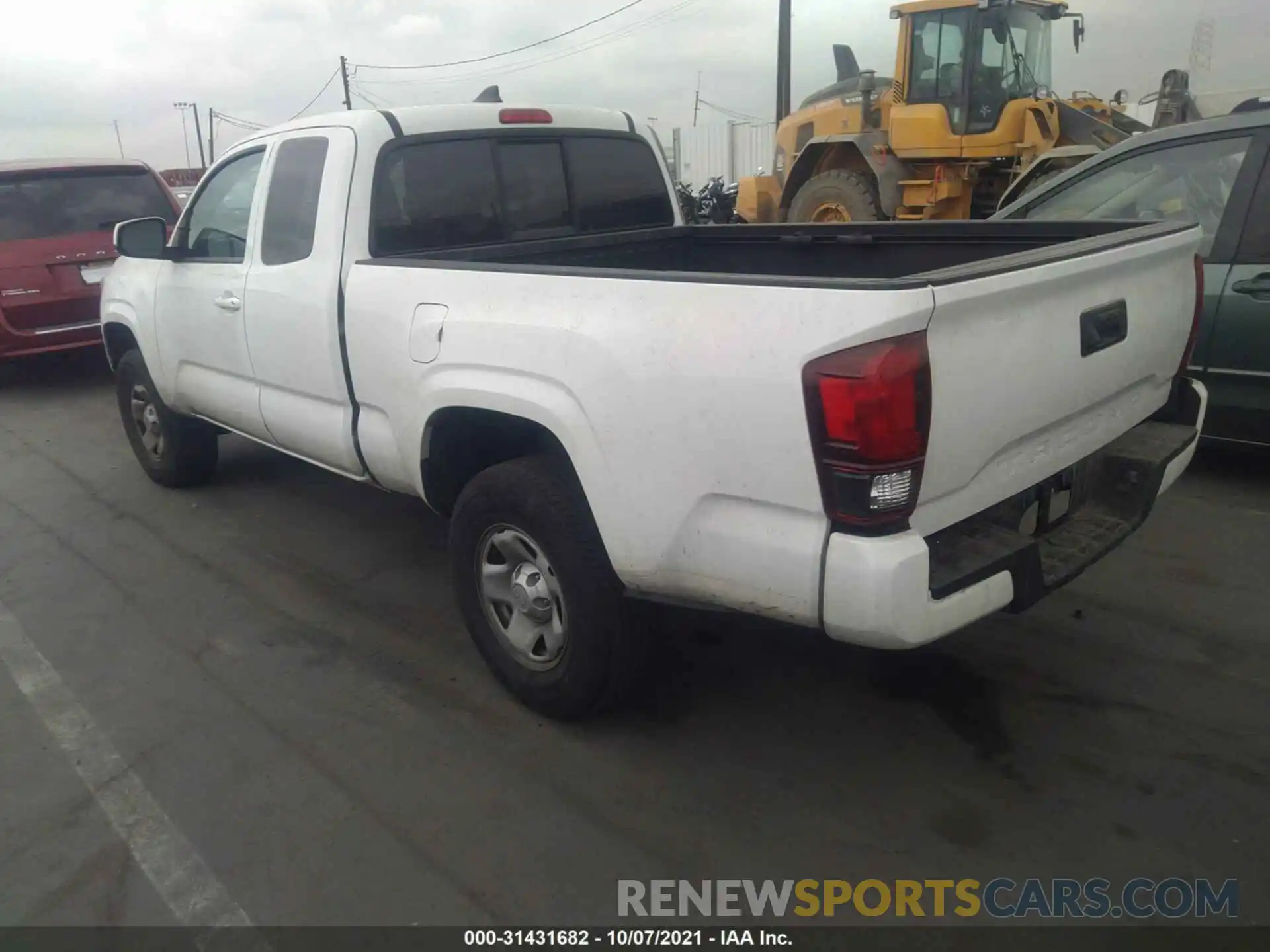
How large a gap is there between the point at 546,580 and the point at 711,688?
76 cm

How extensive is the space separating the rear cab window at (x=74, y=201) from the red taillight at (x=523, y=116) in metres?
5.39

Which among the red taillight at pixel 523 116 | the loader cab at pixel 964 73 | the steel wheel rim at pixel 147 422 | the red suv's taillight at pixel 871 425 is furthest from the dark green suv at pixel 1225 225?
the loader cab at pixel 964 73

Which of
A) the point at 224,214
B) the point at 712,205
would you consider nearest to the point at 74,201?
the point at 224,214

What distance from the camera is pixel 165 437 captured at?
5625 mm

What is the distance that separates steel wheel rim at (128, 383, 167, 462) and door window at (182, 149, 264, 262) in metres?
1.10

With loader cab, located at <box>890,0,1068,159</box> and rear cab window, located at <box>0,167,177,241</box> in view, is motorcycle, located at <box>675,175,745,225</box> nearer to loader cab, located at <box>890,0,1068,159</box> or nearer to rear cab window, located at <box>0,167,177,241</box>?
loader cab, located at <box>890,0,1068,159</box>

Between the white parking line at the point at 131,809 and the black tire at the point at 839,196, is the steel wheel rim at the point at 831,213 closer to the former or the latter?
the black tire at the point at 839,196

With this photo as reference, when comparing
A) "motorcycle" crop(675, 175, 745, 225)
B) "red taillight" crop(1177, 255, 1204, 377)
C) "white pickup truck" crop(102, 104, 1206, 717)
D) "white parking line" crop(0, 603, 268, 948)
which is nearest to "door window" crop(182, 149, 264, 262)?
"white pickup truck" crop(102, 104, 1206, 717)

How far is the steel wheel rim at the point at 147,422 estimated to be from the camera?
224 inches

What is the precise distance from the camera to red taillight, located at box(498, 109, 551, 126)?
13.5 feet

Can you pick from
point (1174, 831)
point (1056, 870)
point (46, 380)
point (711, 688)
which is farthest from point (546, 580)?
point (46, 380)

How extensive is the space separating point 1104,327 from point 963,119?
29.3 ft

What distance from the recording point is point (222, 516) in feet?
17.8

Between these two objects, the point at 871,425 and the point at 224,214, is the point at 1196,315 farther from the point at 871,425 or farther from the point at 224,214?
the point at 224,214
